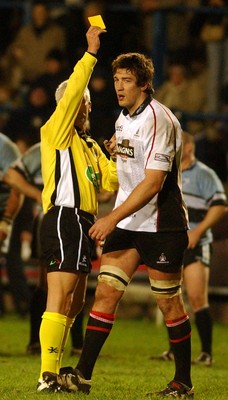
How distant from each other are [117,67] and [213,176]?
11.1 ft

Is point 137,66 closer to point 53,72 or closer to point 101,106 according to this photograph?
point 101,106

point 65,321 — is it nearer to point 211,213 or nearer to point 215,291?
point 211,213

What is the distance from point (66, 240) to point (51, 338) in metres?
0.67

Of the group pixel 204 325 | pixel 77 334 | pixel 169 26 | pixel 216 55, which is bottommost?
pixel 77 334

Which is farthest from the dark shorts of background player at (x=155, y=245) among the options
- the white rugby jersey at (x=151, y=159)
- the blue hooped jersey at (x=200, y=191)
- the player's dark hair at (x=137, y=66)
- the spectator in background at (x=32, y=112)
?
the spectator in background at (x=32, y=112)

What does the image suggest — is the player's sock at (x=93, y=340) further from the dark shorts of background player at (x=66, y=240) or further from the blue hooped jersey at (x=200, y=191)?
the blue hooped jersey at (x=200, y=191)

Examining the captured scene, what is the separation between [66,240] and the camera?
25.0ft

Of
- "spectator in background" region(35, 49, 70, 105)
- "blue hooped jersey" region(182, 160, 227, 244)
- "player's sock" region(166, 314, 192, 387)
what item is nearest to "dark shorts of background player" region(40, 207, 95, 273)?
"player's sock" region(166, 314, 192, 387)

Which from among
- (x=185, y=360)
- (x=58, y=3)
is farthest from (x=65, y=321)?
(x=58, y=3)

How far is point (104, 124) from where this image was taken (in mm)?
14289

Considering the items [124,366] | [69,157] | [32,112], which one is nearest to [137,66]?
[69,157]

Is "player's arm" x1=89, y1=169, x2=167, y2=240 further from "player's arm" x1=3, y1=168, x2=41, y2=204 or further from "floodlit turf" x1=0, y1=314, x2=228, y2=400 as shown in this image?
"player's arm" x1=3, y1=168, x2=41, y2=204

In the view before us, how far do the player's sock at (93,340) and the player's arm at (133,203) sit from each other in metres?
0.59

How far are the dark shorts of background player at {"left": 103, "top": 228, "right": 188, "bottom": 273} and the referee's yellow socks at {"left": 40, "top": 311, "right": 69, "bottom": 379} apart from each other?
1.85 feet
